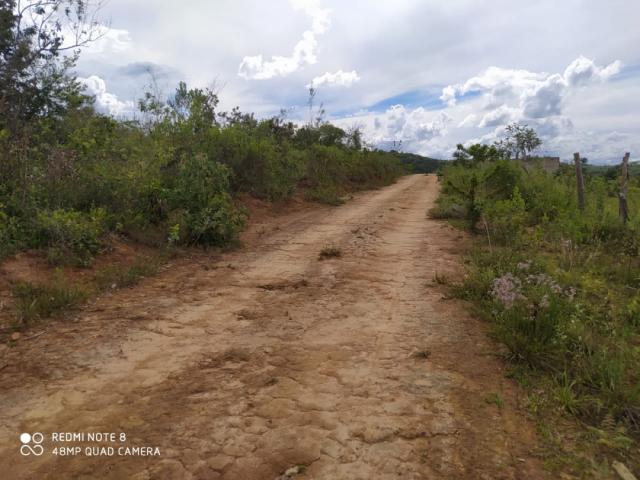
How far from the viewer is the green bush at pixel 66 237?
524cm

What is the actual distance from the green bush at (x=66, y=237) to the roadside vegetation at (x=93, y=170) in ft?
0.04

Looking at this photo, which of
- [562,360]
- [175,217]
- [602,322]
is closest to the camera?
[562,360]

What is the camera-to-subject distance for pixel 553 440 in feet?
8.11

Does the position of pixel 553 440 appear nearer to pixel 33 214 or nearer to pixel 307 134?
pixel 33 214

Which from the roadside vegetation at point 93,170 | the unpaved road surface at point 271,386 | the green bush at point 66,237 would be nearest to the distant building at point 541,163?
the roadside vegetation at point 93,170

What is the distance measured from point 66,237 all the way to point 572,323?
545cm

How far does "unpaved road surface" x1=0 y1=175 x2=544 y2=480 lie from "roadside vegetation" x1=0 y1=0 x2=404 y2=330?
106cm

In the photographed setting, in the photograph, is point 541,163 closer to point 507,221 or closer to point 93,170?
point 507,221

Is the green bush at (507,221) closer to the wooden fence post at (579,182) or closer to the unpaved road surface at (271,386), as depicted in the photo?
the wooden fence post at (579,182)

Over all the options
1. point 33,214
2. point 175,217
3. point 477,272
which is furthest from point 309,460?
point 175,217

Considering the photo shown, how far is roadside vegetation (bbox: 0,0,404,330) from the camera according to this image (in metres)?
5.38

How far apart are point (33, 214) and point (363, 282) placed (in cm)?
416

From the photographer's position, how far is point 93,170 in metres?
6.65

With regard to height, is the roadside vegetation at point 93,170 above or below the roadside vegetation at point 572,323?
above
